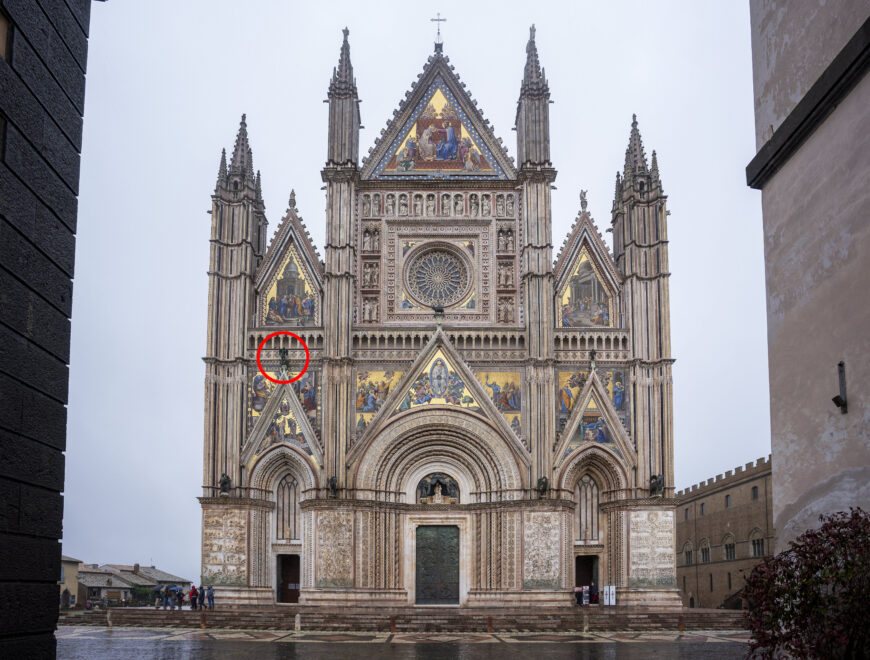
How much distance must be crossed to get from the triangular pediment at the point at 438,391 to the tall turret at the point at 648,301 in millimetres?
5213

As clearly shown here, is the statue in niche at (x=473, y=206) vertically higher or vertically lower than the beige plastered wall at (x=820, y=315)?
higher

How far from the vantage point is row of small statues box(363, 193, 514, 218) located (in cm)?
4078

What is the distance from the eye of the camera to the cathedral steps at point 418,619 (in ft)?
100

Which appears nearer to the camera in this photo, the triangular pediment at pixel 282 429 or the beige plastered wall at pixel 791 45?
the beige plastered wall at pixel 791 45

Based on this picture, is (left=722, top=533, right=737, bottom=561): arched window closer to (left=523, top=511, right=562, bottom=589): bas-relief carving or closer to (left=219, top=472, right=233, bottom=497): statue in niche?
(left=523, top=511, right=562, bottom=589): bas-relief carving

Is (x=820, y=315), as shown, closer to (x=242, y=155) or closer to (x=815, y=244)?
(x=815, y=244)

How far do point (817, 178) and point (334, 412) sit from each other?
2867 centimetres

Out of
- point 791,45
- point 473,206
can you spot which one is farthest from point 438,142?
point 791,45

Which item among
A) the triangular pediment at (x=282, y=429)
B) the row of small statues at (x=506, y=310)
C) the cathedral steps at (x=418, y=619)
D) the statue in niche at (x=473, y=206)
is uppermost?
the statue in niche at (x=473, y=206)

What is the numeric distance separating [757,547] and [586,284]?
57.7 feet

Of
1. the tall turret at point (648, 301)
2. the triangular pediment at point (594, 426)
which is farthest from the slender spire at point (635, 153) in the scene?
the triangular pediment at point (594, 426)

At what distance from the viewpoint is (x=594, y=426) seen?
3806cm

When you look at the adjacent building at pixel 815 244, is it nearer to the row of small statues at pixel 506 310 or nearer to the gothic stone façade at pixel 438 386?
the gothic stone façade at pixel 438 386

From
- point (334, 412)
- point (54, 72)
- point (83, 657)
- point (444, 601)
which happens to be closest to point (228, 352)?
point (334, 412)
